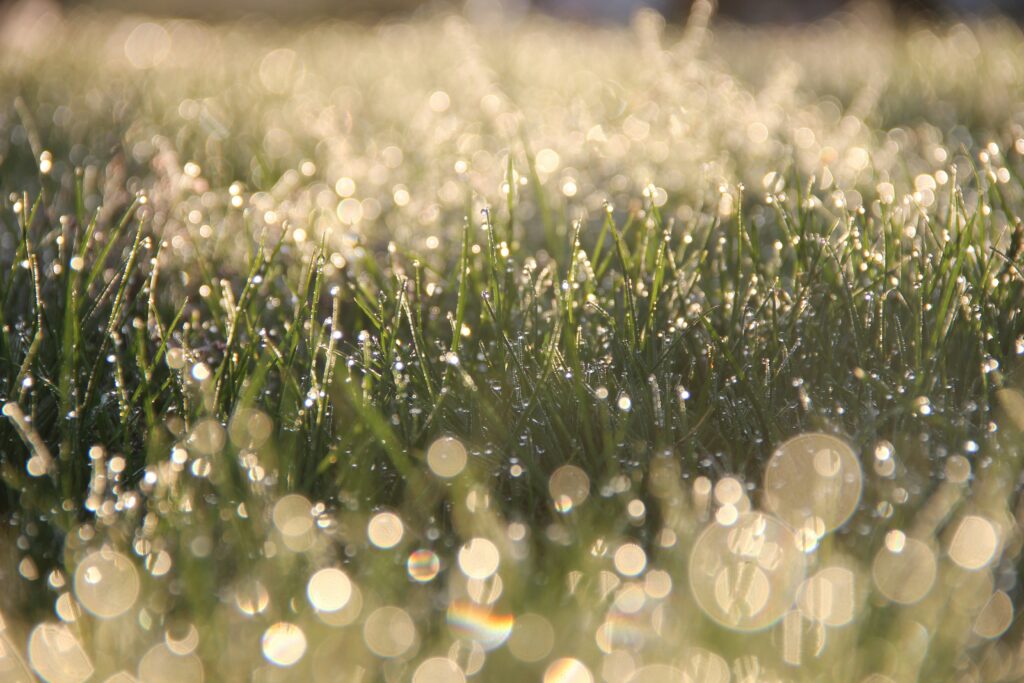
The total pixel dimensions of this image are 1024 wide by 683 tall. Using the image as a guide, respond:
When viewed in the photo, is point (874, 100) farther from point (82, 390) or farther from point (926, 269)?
point (82, 390)

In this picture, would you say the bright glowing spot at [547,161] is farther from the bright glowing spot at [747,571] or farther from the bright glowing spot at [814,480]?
the bright glowing spot at [747,571]

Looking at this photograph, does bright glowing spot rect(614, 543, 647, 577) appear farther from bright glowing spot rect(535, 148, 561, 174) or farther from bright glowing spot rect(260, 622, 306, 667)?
bright glowing spot rect(535, 148, 561, 174)

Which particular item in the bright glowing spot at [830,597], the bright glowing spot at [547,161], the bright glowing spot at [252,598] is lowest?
the bright glowing spot at [547,161]

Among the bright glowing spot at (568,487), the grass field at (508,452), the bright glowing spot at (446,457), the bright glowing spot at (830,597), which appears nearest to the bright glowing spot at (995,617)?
the grass field at (508,452)

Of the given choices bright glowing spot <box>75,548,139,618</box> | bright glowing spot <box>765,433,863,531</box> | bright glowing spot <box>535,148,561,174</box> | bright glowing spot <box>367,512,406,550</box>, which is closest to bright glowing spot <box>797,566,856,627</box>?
bright glowing spot <box>765,433,863,531</box>

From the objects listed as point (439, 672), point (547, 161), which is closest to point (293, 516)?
point (439, 672)

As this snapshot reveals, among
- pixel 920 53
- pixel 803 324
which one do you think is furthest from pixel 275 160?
pixel 920 53
